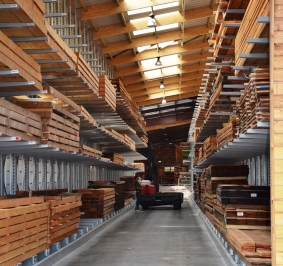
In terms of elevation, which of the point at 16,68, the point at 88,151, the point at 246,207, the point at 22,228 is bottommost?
the point at 22,228

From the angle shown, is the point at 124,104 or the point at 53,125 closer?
the point at 53,125

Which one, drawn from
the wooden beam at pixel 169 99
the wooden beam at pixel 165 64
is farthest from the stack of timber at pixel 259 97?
the wooden beam at pixel 169 99

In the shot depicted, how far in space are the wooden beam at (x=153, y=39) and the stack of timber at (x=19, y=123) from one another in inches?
511

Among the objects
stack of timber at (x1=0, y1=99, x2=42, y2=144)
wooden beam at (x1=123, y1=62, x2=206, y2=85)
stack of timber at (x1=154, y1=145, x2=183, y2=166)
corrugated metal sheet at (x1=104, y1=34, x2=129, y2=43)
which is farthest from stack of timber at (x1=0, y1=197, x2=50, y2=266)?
stack of timber at (x1=154, y1=145, x2=183, y2=166)

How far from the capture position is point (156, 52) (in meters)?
24.7

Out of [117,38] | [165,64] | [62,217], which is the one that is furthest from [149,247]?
[165,64]

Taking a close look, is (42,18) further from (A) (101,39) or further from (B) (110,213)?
(A) (101,39)

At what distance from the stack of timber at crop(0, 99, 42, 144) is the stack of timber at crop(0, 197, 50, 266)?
976 millimetres

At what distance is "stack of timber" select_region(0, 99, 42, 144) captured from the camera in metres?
7.31

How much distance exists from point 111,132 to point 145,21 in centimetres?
438

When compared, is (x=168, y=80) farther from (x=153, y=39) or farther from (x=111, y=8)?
(x=111, y=8)

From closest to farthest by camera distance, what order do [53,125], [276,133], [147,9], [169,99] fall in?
[276,133] → [53,125] → [147,9] → [169,99]

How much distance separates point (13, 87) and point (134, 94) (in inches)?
937

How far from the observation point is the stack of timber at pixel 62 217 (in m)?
9.67
